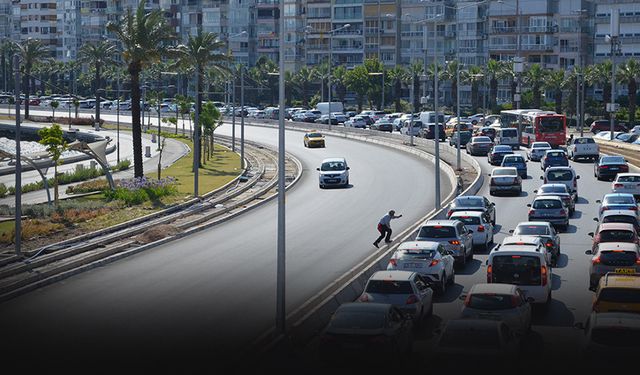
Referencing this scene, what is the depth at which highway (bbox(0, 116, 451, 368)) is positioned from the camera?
2441cm

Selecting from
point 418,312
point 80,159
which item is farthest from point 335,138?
point 418,312

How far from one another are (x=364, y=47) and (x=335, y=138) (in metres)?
60.9

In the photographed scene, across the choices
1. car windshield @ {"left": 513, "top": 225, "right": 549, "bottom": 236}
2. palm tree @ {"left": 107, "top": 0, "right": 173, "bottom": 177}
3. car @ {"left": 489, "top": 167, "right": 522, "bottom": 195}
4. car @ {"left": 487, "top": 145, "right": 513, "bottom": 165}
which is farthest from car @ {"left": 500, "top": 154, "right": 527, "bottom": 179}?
car windshield @ {"left": 513, "top": 225, "right": 549, "bottom": 236}

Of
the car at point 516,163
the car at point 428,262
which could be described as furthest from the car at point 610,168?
the car at point 428,262

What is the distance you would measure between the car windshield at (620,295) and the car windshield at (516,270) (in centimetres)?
287

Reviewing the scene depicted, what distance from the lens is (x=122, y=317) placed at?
26781mm

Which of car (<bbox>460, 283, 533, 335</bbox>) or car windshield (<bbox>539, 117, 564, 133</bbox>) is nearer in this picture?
car (<bbox>460, 283, 533, 335</bbox>)

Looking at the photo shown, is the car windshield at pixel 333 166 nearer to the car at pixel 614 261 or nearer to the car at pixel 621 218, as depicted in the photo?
the car at pixel 621 218

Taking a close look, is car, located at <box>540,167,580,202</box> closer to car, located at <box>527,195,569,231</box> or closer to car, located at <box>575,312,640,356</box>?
car, located at <box>527,195,569,231</box>

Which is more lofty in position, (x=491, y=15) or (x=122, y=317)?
(x=491, y=15)

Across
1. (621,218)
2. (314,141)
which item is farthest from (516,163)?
(314,141)

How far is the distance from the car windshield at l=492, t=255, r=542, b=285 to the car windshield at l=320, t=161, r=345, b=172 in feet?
105

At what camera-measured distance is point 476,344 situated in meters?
19.8

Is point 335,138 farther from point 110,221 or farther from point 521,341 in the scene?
point 521,341
